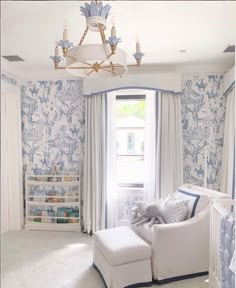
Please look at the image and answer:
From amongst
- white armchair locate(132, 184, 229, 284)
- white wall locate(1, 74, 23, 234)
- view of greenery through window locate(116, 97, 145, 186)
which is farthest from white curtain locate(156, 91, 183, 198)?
white wall locate(1, 74, 23, 234)

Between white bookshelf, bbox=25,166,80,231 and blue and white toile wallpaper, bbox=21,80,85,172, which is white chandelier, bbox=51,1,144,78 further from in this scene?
white bookshelf, bbox=25,166,80,231

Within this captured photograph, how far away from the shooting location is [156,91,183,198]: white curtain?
148 inches

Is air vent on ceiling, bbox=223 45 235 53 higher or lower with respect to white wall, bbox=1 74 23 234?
higher

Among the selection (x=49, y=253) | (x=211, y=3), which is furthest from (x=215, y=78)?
(x=49, y=253)

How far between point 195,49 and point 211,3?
1151 millimetres

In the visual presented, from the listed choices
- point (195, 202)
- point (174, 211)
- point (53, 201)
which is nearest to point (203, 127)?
point (195, 202)

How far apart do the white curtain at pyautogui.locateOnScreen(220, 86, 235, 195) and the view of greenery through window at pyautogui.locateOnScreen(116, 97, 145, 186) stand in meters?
1.18

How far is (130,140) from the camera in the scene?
4078 millimetres

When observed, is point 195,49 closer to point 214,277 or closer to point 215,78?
point 215,78

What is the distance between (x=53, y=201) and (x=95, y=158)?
0.98 metres

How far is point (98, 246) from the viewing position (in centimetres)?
268

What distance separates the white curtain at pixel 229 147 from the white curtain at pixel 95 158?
1682 mm

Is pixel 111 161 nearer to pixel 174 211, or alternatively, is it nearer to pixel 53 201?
pixel 53 201

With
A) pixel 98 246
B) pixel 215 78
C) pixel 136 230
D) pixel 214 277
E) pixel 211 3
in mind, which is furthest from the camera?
pixel 215 78
